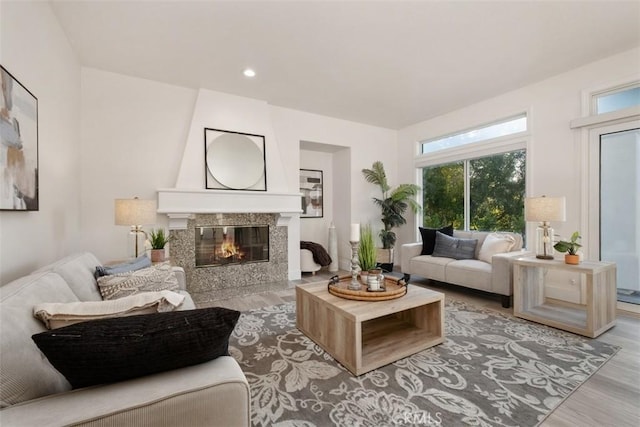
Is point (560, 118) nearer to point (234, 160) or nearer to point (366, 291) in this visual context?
point (366, 291)

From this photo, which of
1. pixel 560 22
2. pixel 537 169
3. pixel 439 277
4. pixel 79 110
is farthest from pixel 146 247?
pixel 537 169

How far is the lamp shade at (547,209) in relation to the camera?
2.82 m

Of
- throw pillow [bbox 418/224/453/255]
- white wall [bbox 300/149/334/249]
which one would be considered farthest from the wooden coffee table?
white wall [bbox 300/149/334/249]

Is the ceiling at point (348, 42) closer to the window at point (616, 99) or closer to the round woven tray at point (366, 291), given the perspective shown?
the window at point (616, 99)

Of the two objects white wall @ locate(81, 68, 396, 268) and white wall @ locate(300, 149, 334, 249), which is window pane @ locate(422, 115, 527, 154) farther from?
white wall @ locate(81, 68, 396, 268)

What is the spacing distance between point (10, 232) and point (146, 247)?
1487mm

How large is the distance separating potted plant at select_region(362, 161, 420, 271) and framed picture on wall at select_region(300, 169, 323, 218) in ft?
Result: 3.05

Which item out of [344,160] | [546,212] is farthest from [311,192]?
[546,212]

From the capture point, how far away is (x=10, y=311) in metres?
0.93

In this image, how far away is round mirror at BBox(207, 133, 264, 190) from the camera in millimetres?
3941

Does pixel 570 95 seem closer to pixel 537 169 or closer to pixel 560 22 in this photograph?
pixel 537 169

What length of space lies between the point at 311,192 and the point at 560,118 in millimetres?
3792

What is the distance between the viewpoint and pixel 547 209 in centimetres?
286

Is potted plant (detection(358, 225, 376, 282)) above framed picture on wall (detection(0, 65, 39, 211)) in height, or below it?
below
